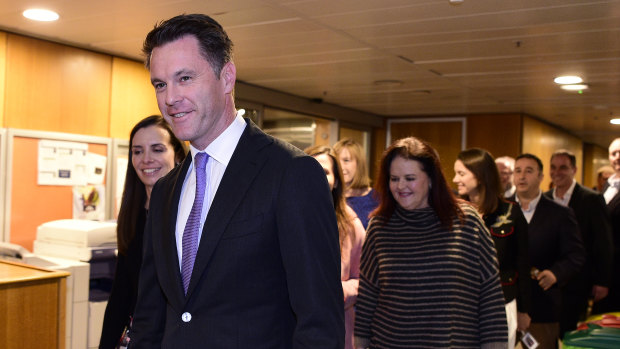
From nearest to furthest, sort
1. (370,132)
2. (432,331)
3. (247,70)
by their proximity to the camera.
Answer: (432,331) → (247,70) → (370,132)

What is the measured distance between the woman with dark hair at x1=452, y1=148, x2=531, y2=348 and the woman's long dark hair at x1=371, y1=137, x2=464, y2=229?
0.83m

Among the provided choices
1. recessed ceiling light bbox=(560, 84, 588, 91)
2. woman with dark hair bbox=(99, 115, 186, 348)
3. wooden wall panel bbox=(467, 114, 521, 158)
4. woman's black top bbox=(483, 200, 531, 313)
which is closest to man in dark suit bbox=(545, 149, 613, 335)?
recessed ceiling light bbox=(560, 84, 588, 91)

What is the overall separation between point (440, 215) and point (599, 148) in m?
12.7

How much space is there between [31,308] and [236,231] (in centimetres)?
171

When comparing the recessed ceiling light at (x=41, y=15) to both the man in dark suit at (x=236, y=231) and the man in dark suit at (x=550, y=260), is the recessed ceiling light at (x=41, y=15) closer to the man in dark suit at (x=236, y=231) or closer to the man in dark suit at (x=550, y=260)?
the man in dark suit at (x=236, y=231)

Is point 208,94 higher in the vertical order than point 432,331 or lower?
higher

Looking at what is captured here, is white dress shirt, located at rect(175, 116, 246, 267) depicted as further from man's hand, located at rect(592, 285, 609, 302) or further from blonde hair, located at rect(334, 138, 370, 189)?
man's hand, located at rect(592, 285, 609, 302)

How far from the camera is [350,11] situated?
3467 millimetres

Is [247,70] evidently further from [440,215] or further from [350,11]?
[440,215]

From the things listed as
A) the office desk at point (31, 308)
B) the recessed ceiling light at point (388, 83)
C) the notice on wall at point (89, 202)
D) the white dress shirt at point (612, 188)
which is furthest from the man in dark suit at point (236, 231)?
the recessed ceiling light at point (388, 83)

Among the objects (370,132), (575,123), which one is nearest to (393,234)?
(370,132)

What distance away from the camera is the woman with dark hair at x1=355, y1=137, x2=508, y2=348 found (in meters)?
2.41

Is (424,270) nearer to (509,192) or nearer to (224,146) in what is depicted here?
(224,146)

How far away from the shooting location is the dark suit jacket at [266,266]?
125cm
